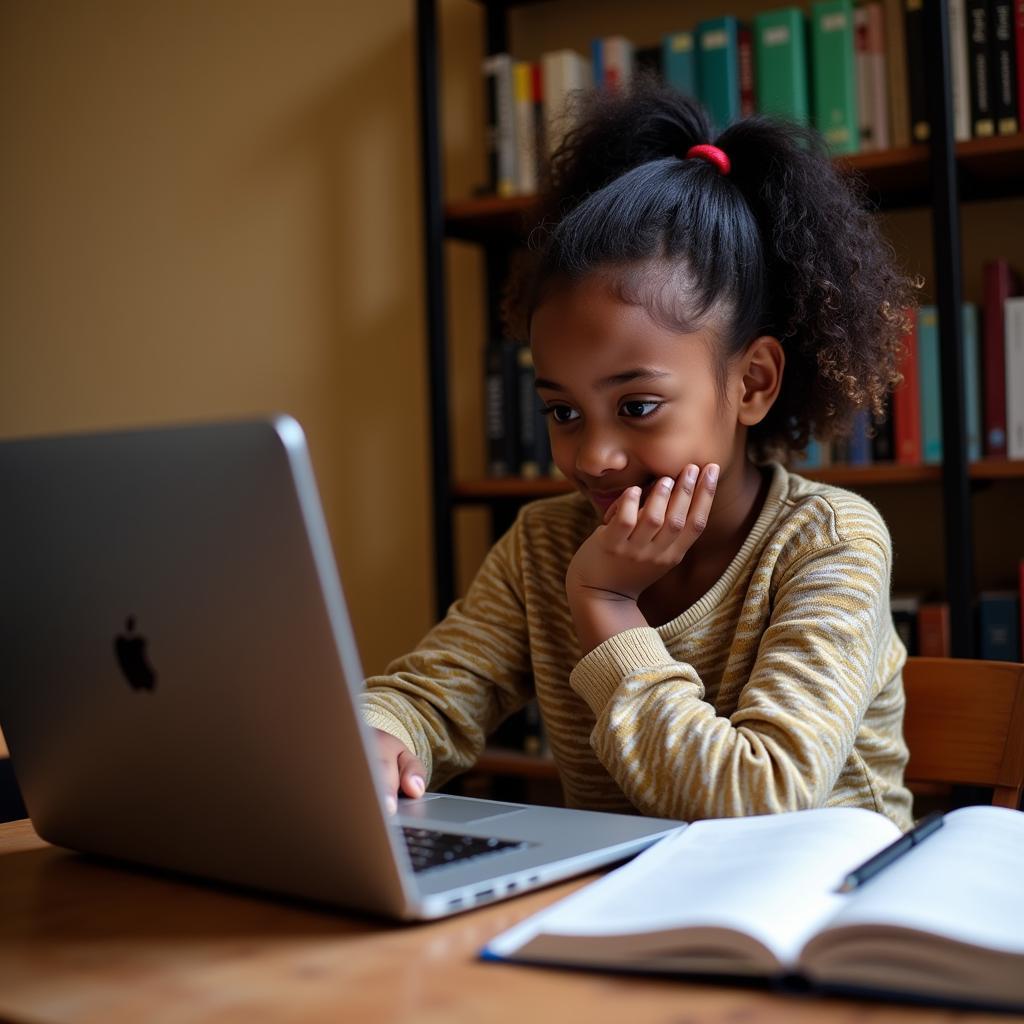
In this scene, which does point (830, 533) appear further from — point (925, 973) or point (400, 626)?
point (400, 626)

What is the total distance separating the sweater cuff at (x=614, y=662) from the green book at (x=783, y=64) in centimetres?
127

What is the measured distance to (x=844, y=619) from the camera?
101 cm

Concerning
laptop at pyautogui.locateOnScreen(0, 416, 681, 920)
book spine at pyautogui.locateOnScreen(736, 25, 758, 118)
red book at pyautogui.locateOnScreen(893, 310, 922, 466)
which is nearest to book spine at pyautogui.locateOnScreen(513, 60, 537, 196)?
Result: book spine at pyautogui.locateOnScreen(736, 25, 758, 118)

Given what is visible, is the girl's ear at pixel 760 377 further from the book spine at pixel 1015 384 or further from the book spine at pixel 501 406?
the book spine at pixel 501 406

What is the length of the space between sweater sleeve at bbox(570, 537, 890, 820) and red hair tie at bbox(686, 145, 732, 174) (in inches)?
16.6

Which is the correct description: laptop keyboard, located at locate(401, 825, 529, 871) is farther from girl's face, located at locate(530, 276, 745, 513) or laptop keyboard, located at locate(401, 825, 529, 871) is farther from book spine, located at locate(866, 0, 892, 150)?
book spine, located at locate(866, 0, 892, 150)

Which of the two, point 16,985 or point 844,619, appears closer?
point 16,985

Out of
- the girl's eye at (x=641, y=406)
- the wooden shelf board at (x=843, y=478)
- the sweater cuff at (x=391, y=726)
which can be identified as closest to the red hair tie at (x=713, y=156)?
the girl's eye at (x=641, y=406)

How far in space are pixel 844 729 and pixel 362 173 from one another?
2.05 m

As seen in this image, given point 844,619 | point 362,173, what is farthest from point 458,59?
point 844,619

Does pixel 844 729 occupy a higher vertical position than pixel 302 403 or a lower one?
lower

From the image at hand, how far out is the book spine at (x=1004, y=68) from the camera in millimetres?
1884

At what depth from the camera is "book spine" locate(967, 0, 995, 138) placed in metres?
1.90

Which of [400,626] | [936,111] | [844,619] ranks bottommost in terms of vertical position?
[400,626]
